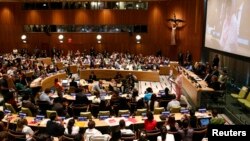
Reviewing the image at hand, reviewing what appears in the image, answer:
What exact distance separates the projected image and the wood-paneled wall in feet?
33.8

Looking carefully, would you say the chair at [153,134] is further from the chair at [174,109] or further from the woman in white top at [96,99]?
the woman in white top at [96,99]

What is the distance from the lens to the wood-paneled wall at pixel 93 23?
2977 cm

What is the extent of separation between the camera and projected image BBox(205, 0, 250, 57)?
42.2ft

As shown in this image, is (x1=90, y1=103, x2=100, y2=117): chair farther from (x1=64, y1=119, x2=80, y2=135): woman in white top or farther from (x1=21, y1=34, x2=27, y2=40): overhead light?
(x1=21, y1=34, x2=27, y2=40): overhead light

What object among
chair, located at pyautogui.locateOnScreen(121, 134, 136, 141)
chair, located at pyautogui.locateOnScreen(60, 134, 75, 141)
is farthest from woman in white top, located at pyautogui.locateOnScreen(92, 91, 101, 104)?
chair, located at pyautogui.locateOnScreen(121, 134, 136, 141)

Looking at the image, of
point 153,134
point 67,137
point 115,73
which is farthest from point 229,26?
point 67,137

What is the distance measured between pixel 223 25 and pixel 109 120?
29.0 ft

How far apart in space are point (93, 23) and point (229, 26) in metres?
17.2

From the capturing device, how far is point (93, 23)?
30312mm

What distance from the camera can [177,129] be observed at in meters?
8.52

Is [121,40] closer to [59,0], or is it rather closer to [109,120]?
[59,0]

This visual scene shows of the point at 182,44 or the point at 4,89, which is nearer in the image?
the point at 4,89

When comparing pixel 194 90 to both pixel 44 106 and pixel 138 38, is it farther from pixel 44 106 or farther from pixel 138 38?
pixel 138 38

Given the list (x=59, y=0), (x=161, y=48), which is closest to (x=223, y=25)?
(x=161, y=48)
